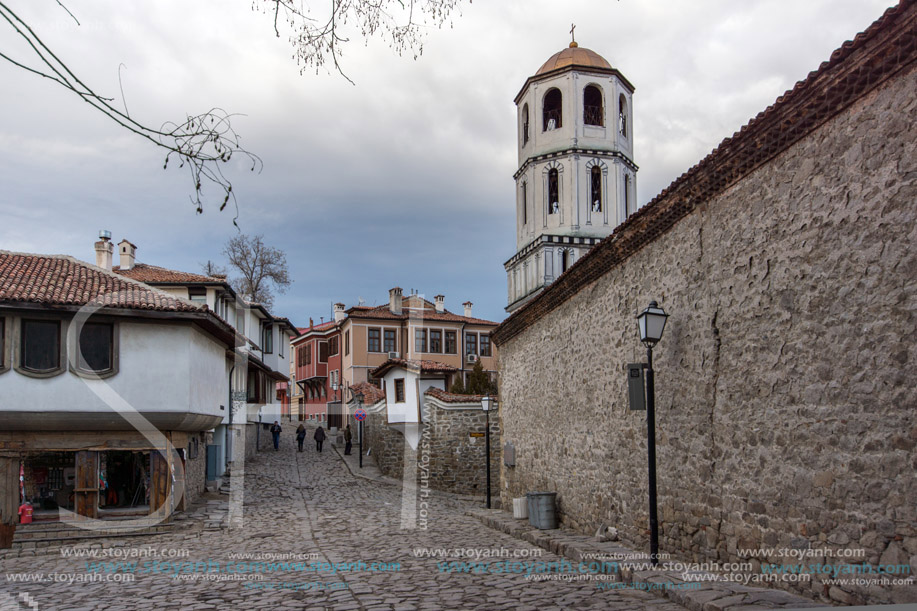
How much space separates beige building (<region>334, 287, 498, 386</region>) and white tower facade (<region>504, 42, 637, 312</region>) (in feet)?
34.7

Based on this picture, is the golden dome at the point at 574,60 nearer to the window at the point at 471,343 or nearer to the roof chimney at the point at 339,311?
the window at the point at 471,343

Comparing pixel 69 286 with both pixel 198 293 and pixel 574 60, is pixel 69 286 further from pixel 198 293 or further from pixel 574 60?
pixel 574 60

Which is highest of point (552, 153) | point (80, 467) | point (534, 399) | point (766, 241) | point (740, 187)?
point (552, 153)

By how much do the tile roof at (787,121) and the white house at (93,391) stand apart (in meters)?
10.2

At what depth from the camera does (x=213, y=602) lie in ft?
26.6

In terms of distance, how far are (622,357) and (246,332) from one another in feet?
75.3

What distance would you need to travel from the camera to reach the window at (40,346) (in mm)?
14930

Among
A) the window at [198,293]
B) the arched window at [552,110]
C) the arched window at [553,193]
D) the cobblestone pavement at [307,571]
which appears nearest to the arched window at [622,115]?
the arched window at [552,110]

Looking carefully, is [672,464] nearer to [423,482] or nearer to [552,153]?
[423,482]

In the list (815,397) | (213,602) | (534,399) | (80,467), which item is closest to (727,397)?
(815,397)

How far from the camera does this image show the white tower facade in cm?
3506

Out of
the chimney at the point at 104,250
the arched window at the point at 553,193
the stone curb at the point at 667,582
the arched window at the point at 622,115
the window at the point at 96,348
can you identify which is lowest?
the stone curb at the point at 667,582

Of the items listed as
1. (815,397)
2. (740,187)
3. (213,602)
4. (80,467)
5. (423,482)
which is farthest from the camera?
(423,482)

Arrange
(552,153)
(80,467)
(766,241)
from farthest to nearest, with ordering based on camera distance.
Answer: (552,153) < (80,467) < (766,241)
